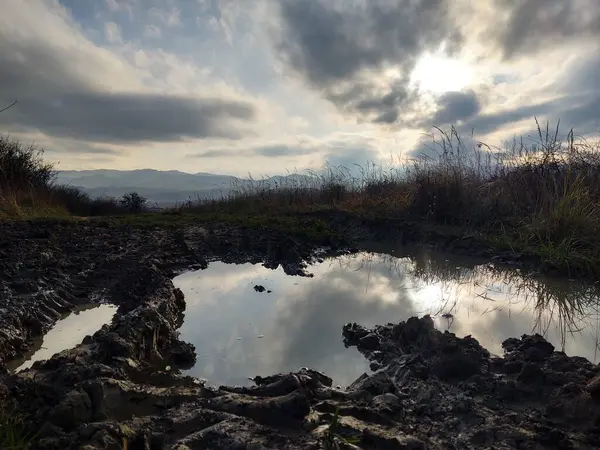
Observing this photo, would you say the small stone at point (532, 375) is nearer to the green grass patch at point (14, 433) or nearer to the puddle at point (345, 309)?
the puddle at point (345, 309)

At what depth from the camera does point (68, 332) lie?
3572 mm

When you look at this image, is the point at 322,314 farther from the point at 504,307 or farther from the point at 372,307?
the point at 504,307

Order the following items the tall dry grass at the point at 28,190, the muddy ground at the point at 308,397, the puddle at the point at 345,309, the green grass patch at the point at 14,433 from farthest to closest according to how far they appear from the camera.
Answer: the tall dry grass at the point at 28,190 < the puddle at the point at 345,309 < the muddy ground at the point at 308,397 < the green grass patch at the point at 14,433

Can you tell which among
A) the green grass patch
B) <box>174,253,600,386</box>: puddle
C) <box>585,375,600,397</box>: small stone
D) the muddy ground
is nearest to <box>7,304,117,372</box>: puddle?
the muddy ground

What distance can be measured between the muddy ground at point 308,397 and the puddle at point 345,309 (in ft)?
0.87

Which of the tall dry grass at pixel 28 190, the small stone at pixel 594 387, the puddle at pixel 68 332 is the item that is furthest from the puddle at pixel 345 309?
the tall dry grass at pixel 28 190

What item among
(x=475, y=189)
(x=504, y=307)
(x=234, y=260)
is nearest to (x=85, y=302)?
(x=234, y=260)

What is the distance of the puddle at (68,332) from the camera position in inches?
123

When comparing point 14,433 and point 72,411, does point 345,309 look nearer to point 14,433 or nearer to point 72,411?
point 72,411

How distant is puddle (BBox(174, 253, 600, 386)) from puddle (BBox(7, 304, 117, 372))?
78cm

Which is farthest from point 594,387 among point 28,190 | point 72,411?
point 28,190

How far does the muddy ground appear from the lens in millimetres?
1872

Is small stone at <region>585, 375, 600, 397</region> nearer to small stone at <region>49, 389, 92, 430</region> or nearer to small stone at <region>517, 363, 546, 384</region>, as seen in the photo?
small stone at <region>517, 363, 546, 384</region>

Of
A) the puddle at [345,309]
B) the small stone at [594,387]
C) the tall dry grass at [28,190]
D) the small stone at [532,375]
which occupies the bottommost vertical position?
the puddle at [345,309]
